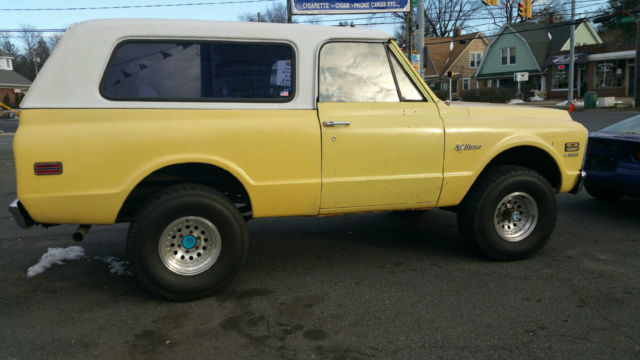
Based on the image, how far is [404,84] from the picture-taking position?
14.1 feet

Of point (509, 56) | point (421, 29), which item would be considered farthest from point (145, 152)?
point (509, 56)

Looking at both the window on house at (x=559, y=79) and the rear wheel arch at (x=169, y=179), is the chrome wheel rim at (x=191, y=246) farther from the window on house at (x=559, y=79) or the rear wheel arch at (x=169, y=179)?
the window on house at (x=559, y=79)

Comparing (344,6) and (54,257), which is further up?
(344,6)

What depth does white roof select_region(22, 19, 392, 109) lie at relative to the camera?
3.56 m

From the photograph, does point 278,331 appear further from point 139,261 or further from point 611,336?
point 611,336

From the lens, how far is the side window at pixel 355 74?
4.11 m

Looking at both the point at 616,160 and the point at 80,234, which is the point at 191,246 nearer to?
the point at 80,234

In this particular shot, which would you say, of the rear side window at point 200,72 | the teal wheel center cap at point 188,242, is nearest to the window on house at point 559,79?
the rear side window at point 200,72

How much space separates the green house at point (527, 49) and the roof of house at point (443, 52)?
475 centimetres

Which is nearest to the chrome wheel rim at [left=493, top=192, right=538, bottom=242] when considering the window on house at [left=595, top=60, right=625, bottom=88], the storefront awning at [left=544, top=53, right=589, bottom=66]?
the window on house at [left=595, top=60, right=625, bottom=88]

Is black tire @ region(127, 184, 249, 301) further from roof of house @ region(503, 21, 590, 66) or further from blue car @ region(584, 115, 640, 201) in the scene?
roof of house @ region(503, 21, 590, 66)

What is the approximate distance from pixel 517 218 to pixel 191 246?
9.54 feet

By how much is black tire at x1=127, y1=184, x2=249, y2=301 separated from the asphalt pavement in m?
0.15

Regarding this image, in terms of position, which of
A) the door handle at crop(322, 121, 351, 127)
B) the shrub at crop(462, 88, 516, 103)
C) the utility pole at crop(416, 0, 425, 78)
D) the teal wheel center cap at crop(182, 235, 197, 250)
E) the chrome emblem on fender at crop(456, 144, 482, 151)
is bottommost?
the teal wheel center cap at crop(182, 235, 197, 250)
